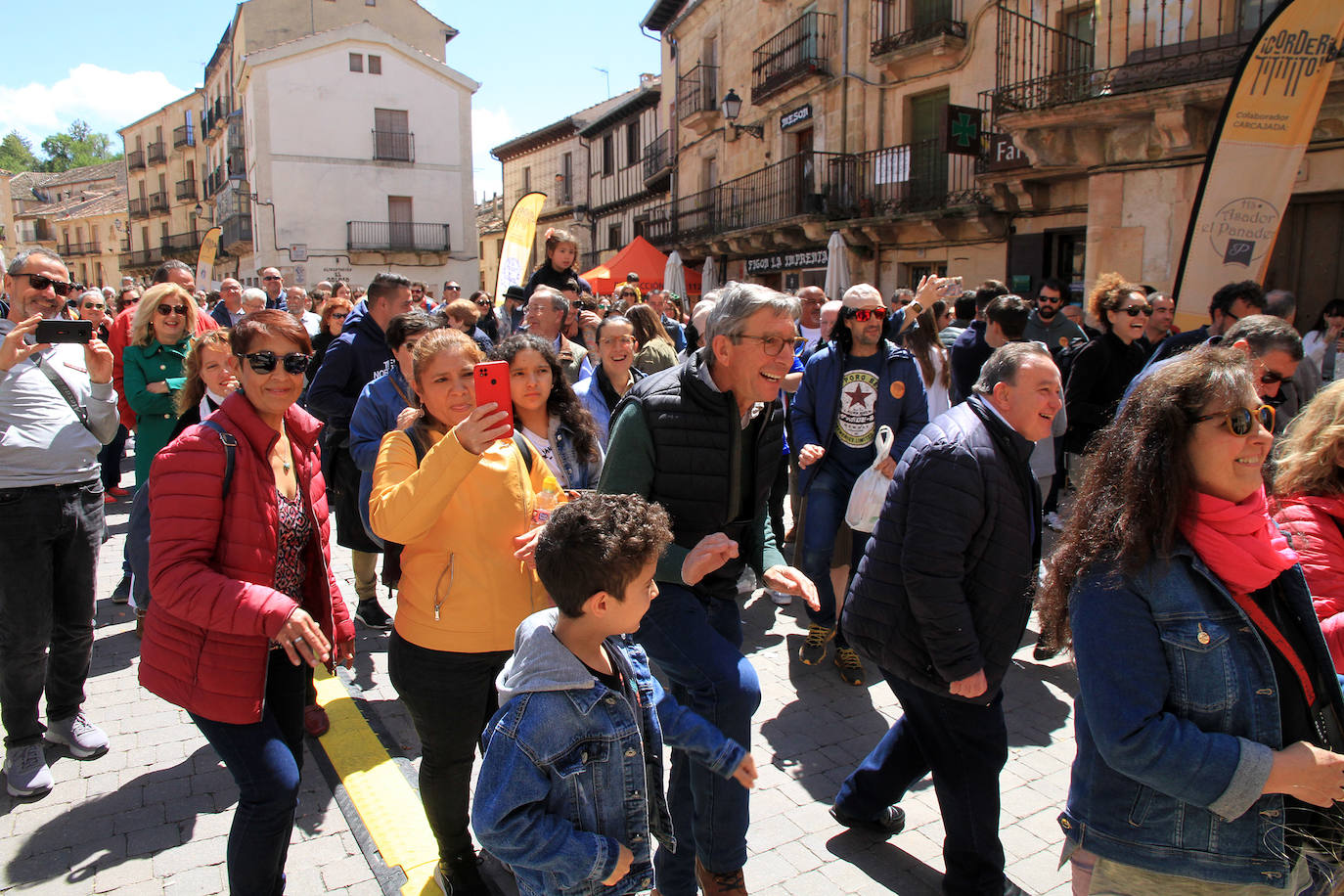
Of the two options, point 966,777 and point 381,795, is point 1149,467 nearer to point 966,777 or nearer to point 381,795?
point 966,777

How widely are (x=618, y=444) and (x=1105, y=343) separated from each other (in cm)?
475

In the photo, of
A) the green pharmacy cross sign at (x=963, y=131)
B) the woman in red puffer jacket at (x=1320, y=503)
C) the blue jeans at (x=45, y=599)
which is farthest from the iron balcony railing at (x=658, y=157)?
the woman in red puffer jacket at (x=1320, y=503)

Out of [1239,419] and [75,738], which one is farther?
[75,738]

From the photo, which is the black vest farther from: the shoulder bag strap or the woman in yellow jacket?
the shoulder bag strap

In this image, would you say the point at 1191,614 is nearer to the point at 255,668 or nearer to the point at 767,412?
the point at 767,412

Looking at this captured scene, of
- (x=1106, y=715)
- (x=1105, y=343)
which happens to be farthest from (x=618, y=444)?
(x=1105, y=343)

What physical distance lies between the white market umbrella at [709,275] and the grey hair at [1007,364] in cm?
1955

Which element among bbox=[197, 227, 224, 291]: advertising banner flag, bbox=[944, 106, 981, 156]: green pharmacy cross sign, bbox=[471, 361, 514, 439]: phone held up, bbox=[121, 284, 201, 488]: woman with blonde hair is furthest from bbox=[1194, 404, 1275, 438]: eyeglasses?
bbox=[197, 227, 224, 291]: advertising banner flag

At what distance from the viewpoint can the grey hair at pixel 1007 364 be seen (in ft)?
9.38

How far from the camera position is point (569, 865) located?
1.85 m

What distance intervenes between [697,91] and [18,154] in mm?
89358

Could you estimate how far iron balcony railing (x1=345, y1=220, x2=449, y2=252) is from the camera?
33469 mm

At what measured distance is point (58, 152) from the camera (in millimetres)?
83938

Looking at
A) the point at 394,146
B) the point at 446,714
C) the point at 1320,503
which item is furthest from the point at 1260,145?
the point at 394,146
